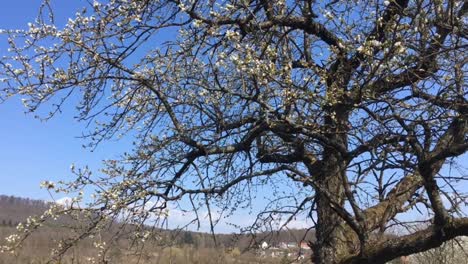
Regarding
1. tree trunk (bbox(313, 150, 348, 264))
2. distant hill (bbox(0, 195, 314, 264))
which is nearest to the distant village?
distant hill (bbox(0, 195, 314, 264))

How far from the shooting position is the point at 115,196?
5770mm

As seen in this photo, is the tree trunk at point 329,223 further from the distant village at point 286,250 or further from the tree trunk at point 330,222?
the distant village at point 286,250

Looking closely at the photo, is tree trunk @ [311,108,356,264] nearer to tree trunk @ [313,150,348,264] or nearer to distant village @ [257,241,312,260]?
tree trunk @ [313,150,348,264]

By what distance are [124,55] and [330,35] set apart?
2.33 metres

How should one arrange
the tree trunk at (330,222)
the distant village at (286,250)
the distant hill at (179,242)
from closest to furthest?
the distant hill at (179,242) → the tree trunk at (330,222) → the distant village at (286,250)

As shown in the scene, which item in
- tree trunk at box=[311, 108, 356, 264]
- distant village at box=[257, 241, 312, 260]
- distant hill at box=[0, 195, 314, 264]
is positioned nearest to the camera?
distant hill at box=[0, 195, 314, 264]

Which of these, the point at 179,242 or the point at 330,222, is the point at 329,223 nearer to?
the point at 330,222

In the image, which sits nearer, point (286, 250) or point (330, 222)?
point (330, 222)

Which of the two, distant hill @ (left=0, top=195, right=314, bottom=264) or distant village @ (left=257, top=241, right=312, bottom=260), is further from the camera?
distant village @ (left=257, top=241, right=312, bottom=260)

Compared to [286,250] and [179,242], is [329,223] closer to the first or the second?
[286,250]

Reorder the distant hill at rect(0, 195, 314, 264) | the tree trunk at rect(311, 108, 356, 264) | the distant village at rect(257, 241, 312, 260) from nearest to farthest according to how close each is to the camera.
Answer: the distant hill at rect(0, 195, 314, 264) < the tree trunk at rect(311, 108, 356, 264) < the distant village at rect(257, 241, 312, 260)

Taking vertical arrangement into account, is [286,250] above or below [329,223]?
below

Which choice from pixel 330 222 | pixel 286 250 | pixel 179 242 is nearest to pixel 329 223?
pixel 330 222

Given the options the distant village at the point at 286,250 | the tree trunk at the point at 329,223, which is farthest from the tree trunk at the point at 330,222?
the distant village at the point at 286,250
